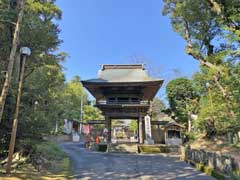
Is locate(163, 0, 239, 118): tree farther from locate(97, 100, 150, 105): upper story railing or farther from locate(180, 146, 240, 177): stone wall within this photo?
locate(97, 100, 150, 105): upper story railing

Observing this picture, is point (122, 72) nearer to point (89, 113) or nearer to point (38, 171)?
point (89, 113)

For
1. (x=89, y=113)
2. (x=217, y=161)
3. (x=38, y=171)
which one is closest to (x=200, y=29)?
(x=217, y=161)

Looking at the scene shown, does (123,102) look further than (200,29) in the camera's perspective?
Yes

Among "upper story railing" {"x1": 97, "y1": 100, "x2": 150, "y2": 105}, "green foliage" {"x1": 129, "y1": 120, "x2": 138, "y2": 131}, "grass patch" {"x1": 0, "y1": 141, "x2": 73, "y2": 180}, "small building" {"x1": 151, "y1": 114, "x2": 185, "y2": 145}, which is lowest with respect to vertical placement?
"grass patch" {"x1": 0, "y1": 141, "x2": 73, "y2": 180}

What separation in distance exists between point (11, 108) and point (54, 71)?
1231cm

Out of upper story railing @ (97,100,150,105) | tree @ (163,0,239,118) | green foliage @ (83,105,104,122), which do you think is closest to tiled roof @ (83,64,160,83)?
upper story railing @ (97,100,150,105)

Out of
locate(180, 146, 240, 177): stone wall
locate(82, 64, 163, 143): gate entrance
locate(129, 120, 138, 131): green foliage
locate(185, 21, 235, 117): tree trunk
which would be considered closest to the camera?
locate(180, 146, 240, 177): stone wall

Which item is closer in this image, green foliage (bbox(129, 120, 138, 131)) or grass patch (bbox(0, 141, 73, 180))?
grass patch (bbox(0, 141, 73, 180))

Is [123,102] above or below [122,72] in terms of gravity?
below

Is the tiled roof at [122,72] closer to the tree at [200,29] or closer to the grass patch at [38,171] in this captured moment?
the tree at [200,29]

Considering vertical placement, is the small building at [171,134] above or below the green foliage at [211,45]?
Answer: below

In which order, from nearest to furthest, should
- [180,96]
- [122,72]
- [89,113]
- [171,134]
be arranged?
[171,134]
[180,96]
[122,72]
[89,113]

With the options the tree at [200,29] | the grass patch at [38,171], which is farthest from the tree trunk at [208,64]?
the grass patch at [38,171]

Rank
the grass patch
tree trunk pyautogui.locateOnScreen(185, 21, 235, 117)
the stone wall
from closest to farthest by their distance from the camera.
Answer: the grass patch < the stone wall < tree trunk pyautogui.locateOnScreen(185, 21, 235, 117)
